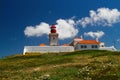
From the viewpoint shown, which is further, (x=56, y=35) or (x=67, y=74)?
(x=56, y=35)

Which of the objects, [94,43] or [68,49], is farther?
[94,43]

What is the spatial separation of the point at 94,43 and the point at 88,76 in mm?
109403

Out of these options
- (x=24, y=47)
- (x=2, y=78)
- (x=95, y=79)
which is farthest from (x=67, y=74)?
(x=24, y=47)

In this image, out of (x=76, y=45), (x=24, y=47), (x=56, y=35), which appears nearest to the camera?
(x=24, y=47)

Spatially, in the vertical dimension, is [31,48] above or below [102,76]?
above

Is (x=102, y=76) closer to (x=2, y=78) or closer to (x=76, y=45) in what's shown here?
(x=2, y=78)

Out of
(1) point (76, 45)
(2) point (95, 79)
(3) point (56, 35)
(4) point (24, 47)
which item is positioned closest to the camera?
(2) point (95, 79)

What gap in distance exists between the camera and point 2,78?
127 feet

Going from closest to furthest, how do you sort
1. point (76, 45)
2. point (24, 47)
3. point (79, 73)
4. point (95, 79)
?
point (95, 79)
point (79, 73)
point (24, 47)
point (76, 45)

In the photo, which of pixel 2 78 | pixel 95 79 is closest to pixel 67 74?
pixel 95 79

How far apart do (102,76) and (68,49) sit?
9338 cm

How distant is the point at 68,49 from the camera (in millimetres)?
127375

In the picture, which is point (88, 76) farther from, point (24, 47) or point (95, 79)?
point (24, 47)

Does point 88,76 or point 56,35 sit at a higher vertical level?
point 56,35
